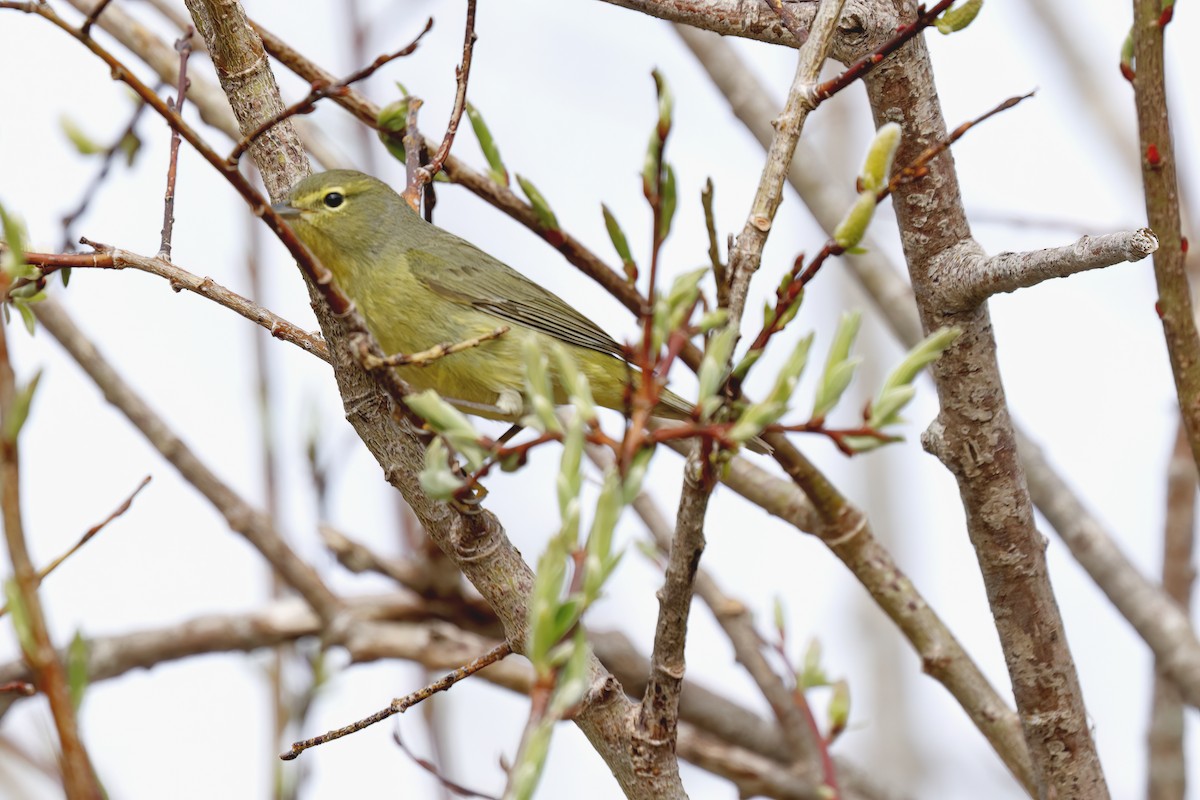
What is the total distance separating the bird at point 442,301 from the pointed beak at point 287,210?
11 centimetres

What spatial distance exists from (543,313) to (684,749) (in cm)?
159

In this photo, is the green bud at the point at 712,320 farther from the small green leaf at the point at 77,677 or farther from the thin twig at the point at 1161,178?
the thin twig at the point at 1161,178

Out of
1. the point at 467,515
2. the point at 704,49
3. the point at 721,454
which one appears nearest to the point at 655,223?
the point at 721,454

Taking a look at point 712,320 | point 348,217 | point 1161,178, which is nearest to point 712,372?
point 712,320

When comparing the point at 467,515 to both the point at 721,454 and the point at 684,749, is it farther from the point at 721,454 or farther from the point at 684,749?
the point at 684,749

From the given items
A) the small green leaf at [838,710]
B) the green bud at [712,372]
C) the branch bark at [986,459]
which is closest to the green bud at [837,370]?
the green bud at [712,372]

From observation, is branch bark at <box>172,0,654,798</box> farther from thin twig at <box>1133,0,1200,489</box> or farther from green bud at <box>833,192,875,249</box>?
thin twig at <box>1133,0,1200,489</box>

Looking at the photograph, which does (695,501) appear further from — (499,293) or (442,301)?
(499,293)

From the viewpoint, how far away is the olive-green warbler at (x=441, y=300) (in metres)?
3.88

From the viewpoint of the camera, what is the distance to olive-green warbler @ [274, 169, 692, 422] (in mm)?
3883

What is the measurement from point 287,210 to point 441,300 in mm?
921

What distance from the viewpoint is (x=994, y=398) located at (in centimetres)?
288

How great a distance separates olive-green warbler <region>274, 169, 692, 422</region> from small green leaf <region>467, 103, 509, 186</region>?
0.64m

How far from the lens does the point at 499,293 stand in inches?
175
